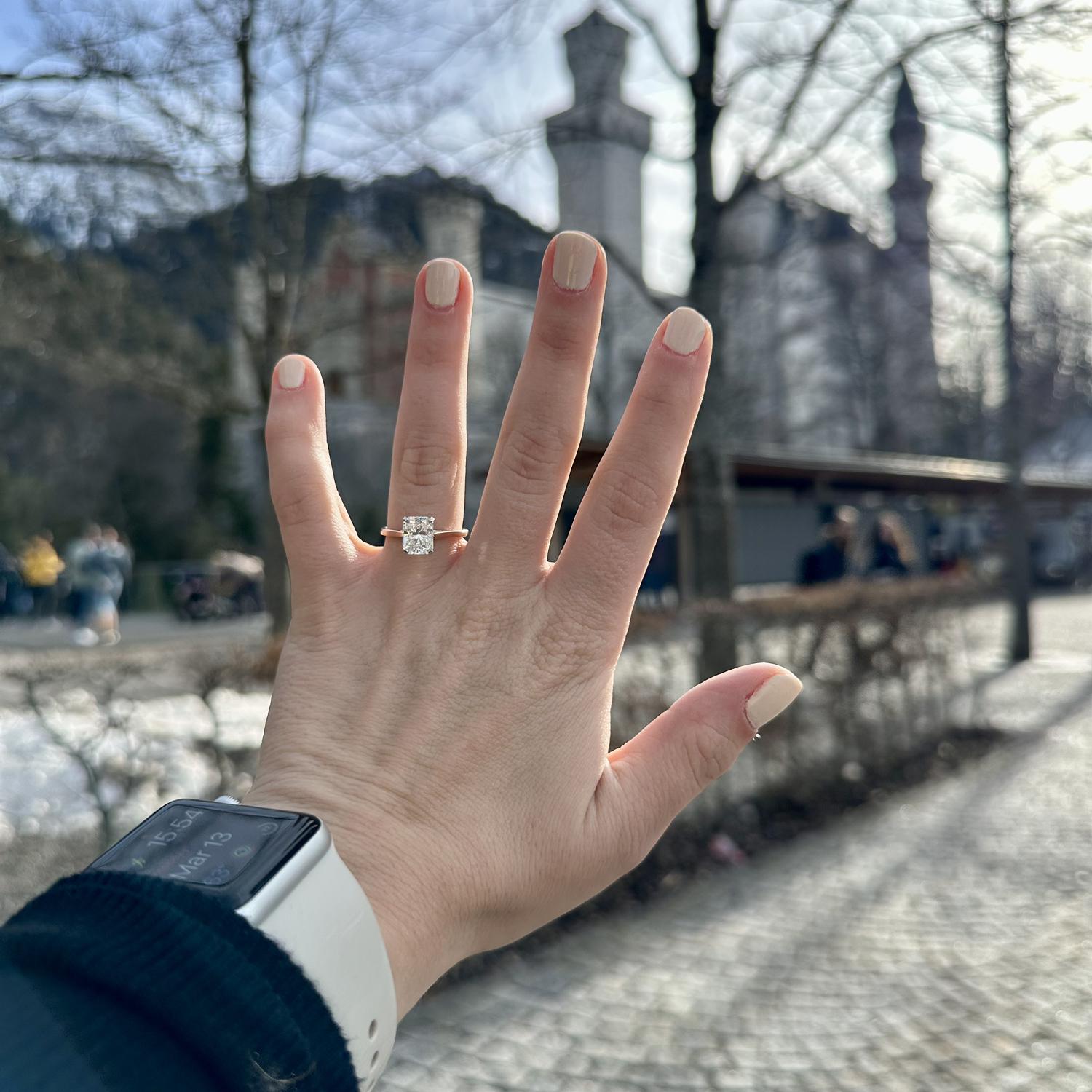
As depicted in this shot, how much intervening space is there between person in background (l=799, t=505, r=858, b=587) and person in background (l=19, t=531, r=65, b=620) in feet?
66.5

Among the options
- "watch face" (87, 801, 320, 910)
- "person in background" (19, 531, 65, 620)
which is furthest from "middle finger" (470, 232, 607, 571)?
"person in background" (19, 531, 65, 620)

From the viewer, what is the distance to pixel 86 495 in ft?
132

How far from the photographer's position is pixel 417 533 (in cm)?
166

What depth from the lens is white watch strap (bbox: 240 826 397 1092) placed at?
1.05 m

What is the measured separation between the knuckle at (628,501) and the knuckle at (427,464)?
26 centimetres

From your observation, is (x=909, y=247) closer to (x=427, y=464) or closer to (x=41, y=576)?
(x=427, y=464)

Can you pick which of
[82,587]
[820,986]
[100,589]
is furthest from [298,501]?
[82,587]

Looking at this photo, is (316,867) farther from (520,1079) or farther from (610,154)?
(610,154)

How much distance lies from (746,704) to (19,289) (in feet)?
24.6

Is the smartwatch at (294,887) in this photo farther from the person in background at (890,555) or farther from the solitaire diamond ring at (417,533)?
the person in background at (890,555)

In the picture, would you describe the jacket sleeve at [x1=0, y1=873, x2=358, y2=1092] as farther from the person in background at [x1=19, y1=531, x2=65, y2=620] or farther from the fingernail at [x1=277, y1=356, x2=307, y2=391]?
the person in background at [x1=19, y1=531, x2=65, y2=620]

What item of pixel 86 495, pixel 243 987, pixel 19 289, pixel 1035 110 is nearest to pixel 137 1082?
pixel 243 987

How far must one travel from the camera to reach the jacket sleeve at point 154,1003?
917 mm

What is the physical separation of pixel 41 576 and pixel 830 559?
2081 centimetres
